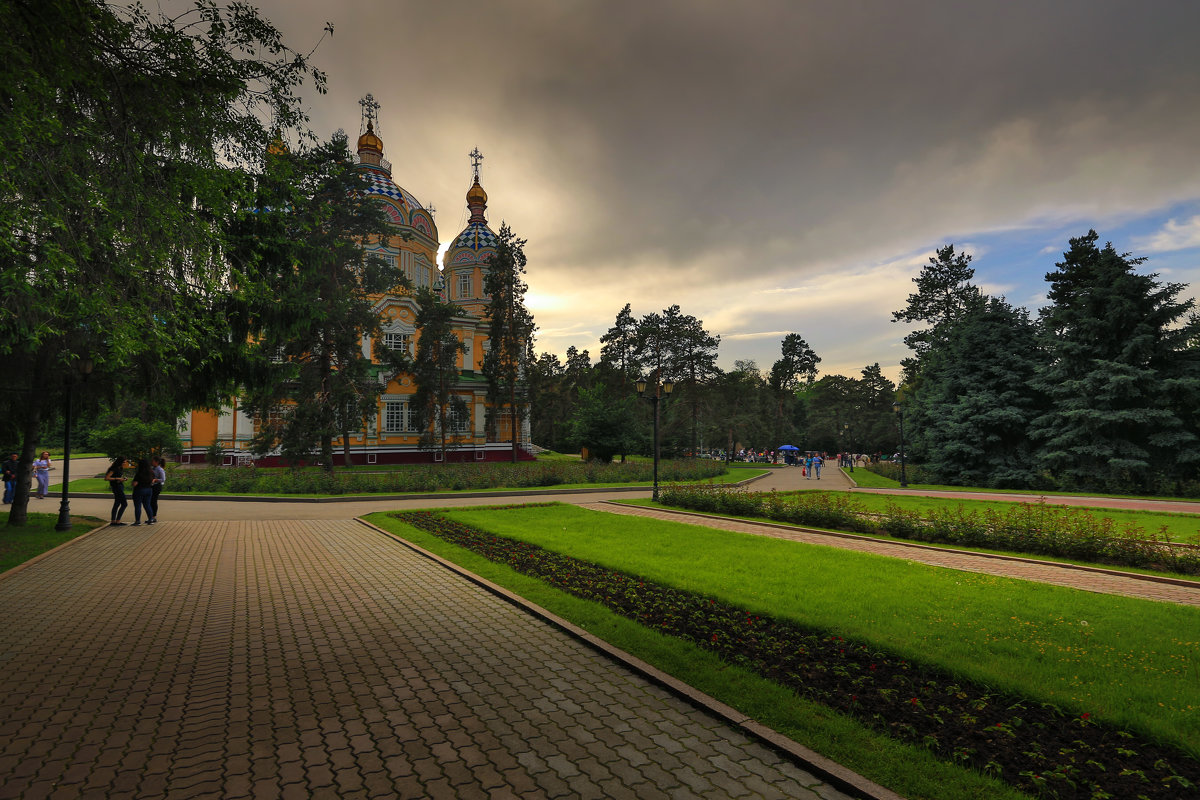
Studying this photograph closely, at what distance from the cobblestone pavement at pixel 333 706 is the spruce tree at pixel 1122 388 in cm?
2855

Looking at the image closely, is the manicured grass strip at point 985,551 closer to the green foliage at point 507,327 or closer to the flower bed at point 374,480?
the flower bed at point 374,480

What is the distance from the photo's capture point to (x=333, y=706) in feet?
14.4

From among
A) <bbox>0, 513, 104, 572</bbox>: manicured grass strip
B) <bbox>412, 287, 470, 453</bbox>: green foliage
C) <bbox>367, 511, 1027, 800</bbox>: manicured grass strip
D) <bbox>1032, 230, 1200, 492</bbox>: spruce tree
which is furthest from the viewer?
<bbox>412, 287, 470, 453</bbox>: green foliage

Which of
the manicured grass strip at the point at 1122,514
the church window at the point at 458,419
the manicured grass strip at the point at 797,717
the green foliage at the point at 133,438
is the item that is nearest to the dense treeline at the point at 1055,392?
the church window at the point at 458,419

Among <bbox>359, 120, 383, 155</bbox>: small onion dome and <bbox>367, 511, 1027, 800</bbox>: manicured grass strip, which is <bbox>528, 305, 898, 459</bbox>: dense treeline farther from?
<bbox>367, 511, 1027, 800</bbox>: manicured grass strip

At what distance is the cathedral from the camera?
3553cm

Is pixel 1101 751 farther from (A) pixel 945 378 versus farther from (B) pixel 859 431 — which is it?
A: (B) pixel 859 431

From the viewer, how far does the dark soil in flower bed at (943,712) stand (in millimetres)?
3369

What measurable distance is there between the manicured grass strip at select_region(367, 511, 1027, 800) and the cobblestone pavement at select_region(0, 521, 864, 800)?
0.30 m

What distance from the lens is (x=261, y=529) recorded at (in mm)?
13172

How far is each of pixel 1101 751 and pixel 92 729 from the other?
6.84m

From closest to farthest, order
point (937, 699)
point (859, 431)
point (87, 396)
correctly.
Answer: point (937, 699), point (87, 396), point (859, 431)

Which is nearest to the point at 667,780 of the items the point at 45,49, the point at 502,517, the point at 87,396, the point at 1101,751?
the point at 1101,751

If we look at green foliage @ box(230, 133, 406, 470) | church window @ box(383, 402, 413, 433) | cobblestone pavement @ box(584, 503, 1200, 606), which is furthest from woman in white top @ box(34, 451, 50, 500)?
cobblestone pavement @ box(584, 503, 1200, 606)
